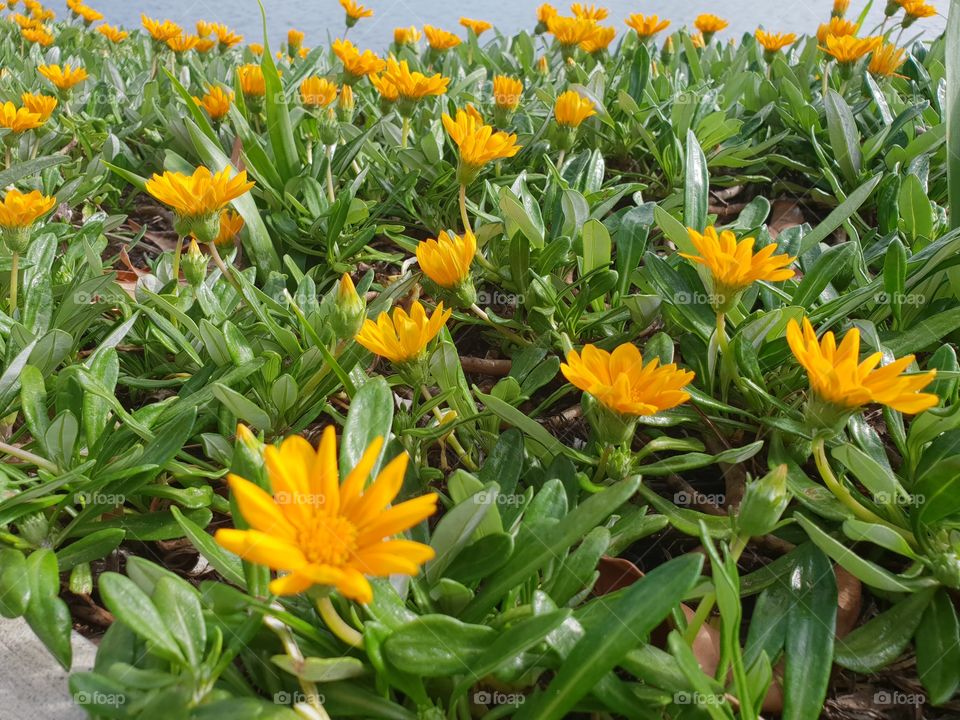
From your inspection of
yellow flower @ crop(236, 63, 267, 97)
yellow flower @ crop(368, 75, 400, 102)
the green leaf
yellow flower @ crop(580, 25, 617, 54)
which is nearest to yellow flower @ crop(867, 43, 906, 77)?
yellow flower @ crop(580, 25, 617, 54)

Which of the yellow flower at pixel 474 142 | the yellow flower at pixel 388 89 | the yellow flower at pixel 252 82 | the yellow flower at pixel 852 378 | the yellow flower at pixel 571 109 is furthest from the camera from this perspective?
the yellow flower at pixel 252 82

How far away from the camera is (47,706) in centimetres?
79

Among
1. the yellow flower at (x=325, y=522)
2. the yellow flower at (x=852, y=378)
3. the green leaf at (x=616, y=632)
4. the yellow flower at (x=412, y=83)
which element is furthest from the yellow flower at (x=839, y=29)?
the yellow flower at (x=325, y=522)

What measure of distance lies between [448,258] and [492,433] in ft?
0.84

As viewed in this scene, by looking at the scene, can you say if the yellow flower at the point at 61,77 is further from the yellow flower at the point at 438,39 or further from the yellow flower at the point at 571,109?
the yellow flower at the point at 571,109

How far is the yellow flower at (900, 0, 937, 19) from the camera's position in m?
2.40

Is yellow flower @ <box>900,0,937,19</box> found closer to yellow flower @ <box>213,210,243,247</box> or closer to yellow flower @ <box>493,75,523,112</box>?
yellow flower @ <box>493,75,523,112</box>

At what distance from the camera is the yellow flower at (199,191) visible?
1.15m

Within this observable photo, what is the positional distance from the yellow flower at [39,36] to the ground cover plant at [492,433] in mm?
1698

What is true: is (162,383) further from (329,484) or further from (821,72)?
(821,72)

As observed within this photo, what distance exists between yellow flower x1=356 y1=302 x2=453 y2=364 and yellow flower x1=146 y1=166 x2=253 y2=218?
35 cm

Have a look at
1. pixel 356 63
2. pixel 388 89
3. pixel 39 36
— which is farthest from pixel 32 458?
pixel 39 36

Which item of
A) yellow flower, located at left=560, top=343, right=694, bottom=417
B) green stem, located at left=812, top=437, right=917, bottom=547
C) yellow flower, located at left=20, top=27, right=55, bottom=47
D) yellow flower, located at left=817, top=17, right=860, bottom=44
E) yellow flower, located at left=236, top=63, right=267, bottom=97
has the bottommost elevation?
green stem, located at left=812, top=437, right=917, bottom=547

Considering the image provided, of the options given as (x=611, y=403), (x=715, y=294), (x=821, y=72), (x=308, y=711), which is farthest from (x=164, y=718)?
(x=821, y=72)
